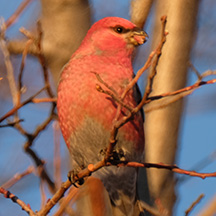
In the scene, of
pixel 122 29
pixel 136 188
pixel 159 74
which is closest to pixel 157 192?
pixel 136 188

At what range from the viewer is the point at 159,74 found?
11.3ft

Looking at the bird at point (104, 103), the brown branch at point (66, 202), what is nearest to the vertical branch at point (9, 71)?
the bird at point (104, 103)

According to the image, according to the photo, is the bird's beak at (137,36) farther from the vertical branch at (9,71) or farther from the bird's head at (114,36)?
the vertical branch at (9,71)

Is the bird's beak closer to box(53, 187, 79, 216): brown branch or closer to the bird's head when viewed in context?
the bird's head

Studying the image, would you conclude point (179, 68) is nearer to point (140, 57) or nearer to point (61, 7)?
point (140, 57)

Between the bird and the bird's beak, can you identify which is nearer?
the bird

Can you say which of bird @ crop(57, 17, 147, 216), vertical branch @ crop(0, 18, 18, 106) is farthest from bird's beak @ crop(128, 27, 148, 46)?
vertical branch @ crop(0, 18, 18, 106)

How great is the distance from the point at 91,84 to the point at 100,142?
40 cm

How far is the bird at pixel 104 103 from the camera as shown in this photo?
2.89 metres

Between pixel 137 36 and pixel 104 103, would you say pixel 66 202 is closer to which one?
pixel 104 103

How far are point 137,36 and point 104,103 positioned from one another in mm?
589

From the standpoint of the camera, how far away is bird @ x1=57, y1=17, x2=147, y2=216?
2.89 meters

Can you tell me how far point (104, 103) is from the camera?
113 inches

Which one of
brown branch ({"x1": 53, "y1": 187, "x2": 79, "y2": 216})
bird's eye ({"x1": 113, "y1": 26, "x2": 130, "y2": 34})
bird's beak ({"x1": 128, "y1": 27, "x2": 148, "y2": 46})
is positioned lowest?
brown branch ({"x1": 53, "y1": 187, "x2": 79, "y2": 216})
